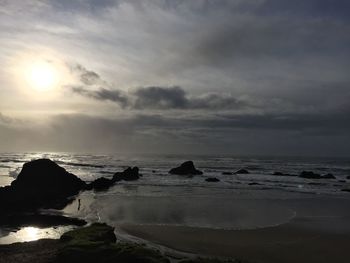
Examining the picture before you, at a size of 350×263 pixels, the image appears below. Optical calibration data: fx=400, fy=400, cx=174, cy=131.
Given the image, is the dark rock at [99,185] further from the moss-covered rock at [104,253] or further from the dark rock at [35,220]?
the moss-covered rock at [104,253]

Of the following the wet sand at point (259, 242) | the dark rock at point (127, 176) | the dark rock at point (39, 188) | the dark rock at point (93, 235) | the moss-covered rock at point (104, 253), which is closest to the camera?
the moss-covered rock at point (104, 253)

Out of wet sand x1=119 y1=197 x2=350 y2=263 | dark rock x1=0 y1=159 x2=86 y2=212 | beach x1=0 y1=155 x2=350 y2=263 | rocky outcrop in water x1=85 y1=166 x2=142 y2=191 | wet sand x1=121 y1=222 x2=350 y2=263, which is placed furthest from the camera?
rocky outcrop in water x1=85 y1=166 x2=142 y2=191

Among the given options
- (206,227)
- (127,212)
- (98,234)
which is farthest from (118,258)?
(127,212)

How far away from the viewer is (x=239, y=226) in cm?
2809

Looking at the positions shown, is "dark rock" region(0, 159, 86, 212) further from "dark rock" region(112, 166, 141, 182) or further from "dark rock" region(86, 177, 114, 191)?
"dark rock" region(112, 166, 141, 182)

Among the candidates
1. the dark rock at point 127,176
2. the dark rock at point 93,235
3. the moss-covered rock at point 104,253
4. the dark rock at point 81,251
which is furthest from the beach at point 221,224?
the dark rock at point 127,176

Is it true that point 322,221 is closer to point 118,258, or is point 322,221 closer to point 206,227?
point 206,227

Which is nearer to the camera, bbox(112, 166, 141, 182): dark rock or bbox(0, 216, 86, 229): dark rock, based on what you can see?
bbox(0, 216, 86, 229): dark rock

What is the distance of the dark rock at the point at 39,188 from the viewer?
3706 cm

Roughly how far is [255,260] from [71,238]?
10.1 metres

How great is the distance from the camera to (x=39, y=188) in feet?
144

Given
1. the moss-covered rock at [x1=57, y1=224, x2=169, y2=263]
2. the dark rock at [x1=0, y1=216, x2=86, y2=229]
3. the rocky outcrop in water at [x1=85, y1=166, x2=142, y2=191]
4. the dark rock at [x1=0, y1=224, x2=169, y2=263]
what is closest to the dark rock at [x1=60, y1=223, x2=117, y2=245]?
the dark rock at [x1=0, y1=224, x2=169, y2=263]

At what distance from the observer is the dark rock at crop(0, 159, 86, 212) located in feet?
122

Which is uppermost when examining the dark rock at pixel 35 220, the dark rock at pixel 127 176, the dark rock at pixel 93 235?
the dark rock at pixel 127 176
